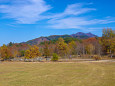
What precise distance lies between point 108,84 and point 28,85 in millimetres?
7168

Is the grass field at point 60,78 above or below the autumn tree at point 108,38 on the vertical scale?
below

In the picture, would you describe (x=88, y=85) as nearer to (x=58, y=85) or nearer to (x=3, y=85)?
(x=58, y=85)

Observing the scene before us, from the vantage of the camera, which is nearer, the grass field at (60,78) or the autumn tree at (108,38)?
the grass field at (60,78)

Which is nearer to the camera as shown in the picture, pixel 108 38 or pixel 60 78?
pixel 60 78

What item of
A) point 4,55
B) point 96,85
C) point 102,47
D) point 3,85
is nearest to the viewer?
point 96,85

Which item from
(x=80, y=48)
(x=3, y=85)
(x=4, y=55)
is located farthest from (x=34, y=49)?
(x=3, y=85)

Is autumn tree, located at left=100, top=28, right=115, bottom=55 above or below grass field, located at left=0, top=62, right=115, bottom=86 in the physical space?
above

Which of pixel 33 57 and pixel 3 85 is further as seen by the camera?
pixel 33 57

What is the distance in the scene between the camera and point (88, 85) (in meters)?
11.1

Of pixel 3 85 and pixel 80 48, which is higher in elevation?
pixel 80 48

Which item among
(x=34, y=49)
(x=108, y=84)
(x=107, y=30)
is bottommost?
(x=108, y=84)

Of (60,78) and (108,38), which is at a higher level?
(108,38)

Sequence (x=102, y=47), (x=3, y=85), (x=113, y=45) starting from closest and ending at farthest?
(x=3, y=85), (x=113, y=45), (x=102, y=47)

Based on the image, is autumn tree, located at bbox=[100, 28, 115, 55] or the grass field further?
autumn tree, located at bbox=[100, 28, 115, 55]
